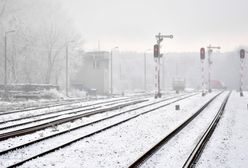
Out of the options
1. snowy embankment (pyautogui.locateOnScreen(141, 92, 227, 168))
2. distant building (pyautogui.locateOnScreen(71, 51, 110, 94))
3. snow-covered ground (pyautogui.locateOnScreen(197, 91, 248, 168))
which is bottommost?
snow-covered ground (pyautogui.locateOnScreen(197, 91, 248, 168))

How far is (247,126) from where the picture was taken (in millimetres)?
17469

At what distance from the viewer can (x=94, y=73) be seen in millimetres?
64500

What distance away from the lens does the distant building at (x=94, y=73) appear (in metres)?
63.5

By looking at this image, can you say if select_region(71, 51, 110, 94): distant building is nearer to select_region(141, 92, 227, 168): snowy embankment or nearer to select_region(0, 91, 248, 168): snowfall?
select_region(0, 91, 248, 168): snowfall

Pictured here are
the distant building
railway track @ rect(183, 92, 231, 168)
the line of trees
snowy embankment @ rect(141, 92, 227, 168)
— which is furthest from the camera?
the distant building

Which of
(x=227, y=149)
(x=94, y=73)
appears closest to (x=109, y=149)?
(x=227, y=149)

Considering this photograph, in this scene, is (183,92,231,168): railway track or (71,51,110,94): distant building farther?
(71,51,110,94): distant building

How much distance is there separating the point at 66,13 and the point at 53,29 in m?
5.69

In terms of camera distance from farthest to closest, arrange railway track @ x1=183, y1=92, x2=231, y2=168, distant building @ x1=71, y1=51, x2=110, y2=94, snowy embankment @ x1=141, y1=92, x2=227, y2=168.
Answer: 1. distant building @ x1=71, y1=51, x2=110, y2=94
2. snowy embankment @ x1=141, y1=92, x2=227, y2=168
3. railway track @ x1=183, y1=92, x2=231, y2=168

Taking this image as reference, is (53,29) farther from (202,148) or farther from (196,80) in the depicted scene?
(196,80)

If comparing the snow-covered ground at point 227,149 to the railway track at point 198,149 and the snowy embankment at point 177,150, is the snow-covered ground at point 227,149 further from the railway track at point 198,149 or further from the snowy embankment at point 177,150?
the snowy embankment at point 177,150

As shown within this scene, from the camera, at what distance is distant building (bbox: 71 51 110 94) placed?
63.5 m

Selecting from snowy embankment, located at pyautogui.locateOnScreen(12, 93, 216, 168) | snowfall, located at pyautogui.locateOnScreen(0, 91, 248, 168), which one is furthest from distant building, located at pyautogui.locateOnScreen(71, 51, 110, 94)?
snowy embankment, located at pyautogui.locateOnScreen(12, 93, 216, 168)

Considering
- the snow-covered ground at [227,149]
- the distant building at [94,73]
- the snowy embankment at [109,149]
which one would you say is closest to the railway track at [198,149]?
the snow-covered ground at [227,149]
